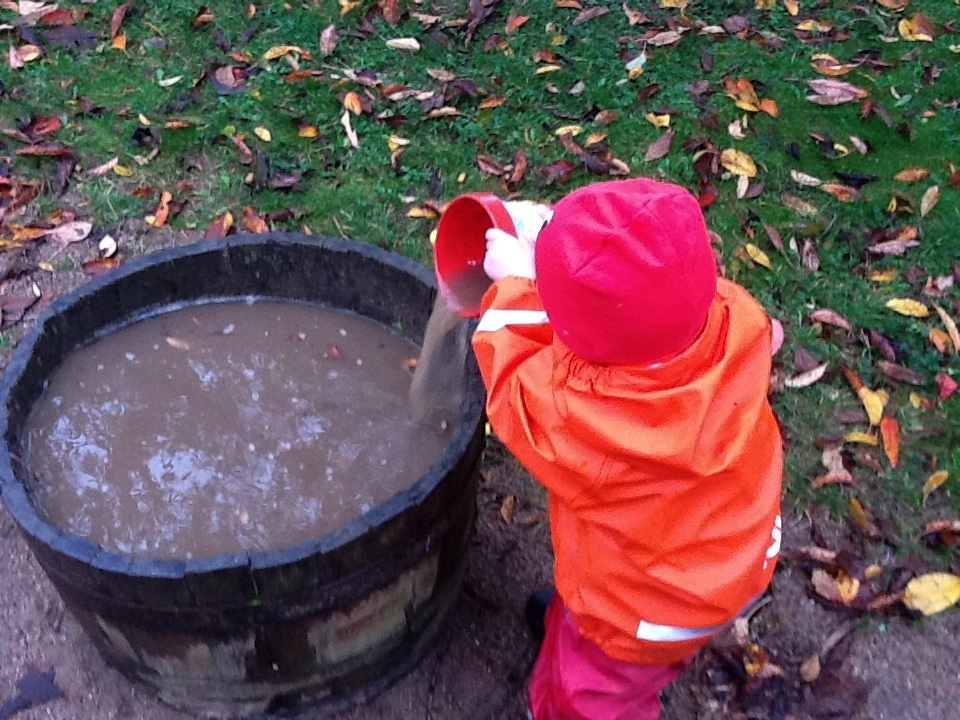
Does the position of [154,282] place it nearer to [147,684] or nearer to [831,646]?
[147,684]

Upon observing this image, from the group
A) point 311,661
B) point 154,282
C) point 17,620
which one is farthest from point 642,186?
point 17,620

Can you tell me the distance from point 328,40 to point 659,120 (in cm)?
175

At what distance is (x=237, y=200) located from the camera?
376cm

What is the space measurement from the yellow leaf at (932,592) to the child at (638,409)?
1.04 m

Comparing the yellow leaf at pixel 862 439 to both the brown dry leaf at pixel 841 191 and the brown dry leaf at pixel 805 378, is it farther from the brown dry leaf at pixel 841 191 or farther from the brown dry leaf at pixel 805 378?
the brown dry leaf at pixel 841 191

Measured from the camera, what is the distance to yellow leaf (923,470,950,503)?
284 centimetres

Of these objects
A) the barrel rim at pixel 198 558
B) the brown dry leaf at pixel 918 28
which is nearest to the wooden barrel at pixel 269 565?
the barrel rim at pixel 198 558

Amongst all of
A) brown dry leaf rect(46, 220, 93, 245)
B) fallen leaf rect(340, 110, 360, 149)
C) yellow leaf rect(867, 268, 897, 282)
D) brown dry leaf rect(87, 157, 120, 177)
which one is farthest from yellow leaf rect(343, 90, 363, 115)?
yellow leaf rect(867, 268, 897, 282)

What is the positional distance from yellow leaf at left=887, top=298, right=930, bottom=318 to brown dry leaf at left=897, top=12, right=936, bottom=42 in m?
1.95

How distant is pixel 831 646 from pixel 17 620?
2.39 metres

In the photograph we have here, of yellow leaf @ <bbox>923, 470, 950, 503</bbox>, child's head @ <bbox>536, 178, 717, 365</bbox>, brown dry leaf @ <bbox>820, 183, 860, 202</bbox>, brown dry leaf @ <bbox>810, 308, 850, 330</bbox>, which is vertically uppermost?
child's head @ <bbox>536, 178, 717, 365</bbox>

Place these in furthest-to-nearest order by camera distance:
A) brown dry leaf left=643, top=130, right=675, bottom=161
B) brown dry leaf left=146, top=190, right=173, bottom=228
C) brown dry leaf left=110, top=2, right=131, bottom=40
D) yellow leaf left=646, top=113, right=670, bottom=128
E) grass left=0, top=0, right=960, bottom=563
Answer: brown dry leaf left=110, top=2, right=131, bottom=40
yellow leaf left=646, top=113, right=670, bottom=128
brown dry leaf left=643, top=130, right=675, bottom=161
brown dry leaf left=146, top=190, right=173, bottom=228
grass left=0, top=0, right=960, bottom=563

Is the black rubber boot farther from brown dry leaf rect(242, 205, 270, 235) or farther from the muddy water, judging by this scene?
brown dry leaf rect(242, 205, 270, 235)

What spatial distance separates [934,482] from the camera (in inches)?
112
